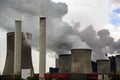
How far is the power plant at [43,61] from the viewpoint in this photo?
68.4 meters

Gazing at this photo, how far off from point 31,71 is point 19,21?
38.1 ft

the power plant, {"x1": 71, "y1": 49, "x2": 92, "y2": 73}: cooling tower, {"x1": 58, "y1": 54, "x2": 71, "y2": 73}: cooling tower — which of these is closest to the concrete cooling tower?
the power plant

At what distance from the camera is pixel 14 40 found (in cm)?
8038

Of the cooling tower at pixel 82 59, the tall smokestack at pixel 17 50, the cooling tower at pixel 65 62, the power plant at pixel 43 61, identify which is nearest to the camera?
the cooling tower at pixel 82 59

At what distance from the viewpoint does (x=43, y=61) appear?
68.4m

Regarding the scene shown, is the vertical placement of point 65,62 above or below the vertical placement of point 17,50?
A: below

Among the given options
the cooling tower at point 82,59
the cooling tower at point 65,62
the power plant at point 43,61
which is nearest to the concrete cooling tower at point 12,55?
the power plant at point 43,61

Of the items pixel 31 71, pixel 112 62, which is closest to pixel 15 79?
pixel 31 71

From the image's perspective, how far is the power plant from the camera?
6838cm

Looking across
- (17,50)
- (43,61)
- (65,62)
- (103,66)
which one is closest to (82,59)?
(43,61)

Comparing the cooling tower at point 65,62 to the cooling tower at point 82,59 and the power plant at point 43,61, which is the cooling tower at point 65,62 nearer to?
the power plant at point 43,61

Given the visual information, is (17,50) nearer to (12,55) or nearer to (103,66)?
(12,55)

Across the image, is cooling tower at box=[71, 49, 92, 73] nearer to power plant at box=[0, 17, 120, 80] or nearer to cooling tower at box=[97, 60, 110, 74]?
power plant at box=[0, 17, 120, 80]

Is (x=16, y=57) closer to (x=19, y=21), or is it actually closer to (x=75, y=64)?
(x=19, y=21)
